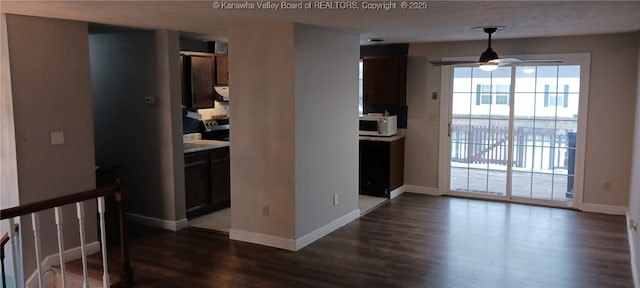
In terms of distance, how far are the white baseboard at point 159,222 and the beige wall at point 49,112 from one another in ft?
3.67

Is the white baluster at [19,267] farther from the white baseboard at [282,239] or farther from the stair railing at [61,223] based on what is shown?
the white baseboard at [282,239]

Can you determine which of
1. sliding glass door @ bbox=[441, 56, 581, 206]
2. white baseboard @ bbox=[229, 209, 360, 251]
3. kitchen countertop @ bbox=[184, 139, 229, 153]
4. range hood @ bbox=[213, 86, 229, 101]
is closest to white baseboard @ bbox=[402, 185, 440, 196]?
sliding glass door @ bbox=[441, 56, 581, 206]

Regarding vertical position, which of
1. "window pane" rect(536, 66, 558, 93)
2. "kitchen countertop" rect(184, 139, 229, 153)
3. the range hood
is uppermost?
"window pane" rect(536, 66, 558, 93)

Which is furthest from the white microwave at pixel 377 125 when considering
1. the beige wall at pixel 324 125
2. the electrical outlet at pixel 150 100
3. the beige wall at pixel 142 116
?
the electrical outlet at pixel 150 100

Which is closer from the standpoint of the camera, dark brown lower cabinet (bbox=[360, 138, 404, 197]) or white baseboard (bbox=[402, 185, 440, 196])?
dark brown lower cabinet (bbox=[360, 138, 404, 197])

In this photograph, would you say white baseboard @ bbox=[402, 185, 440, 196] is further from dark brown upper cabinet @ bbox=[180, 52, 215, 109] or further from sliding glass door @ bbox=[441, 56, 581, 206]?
dark brown upper cabinet @ bbox=[180, 52, 215, 109]

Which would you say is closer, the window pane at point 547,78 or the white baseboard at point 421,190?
the window pane at point 547,78

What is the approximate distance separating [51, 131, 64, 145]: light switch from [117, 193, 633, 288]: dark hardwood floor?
122 centimetres

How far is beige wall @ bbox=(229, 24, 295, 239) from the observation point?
4.75 m

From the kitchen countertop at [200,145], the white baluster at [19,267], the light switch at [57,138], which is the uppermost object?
the light switch at [57,138]

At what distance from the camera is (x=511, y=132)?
22.5ft

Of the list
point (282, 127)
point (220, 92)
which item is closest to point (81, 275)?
point (282, 127)

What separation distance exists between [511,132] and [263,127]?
12.0ft

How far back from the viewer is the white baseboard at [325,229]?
4988 mm
